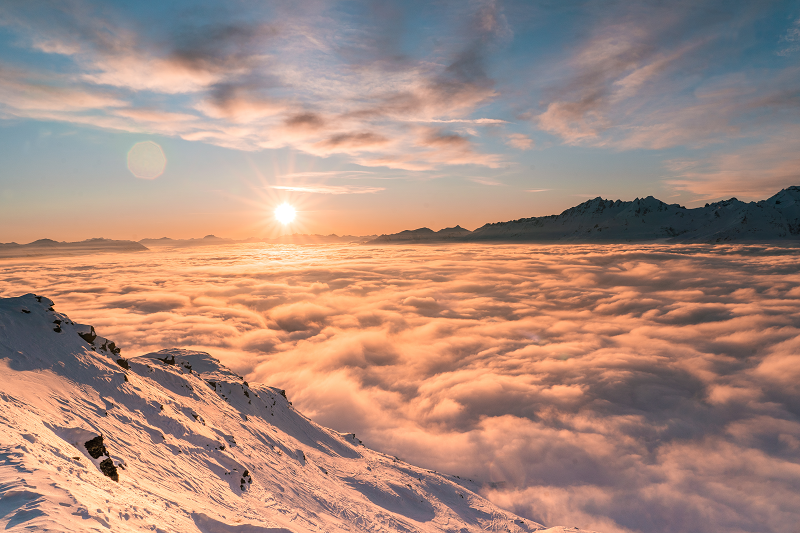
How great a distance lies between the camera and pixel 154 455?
435 inches

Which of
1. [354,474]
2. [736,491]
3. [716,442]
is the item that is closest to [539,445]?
[736,491]

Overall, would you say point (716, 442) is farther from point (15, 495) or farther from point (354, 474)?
point (15, 495)

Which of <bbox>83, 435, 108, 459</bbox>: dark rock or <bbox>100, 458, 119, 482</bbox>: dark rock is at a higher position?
<bbox>83, 435, 108, 459</bbox>: dark rock

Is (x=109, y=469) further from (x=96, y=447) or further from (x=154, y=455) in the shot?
(x=154, y=455)

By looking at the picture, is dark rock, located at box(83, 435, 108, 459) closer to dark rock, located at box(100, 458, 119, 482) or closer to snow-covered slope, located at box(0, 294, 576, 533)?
snow-covered slope, located at box(0, 294, 576, 533)

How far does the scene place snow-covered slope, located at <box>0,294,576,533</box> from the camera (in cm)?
611

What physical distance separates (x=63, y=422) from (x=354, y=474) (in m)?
19.0

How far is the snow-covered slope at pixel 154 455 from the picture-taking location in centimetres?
611

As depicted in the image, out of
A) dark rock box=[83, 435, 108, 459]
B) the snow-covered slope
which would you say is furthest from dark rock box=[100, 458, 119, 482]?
dark rock box=[83, 435, 108, 459]

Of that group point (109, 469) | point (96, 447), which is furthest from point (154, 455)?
point (109, 469)

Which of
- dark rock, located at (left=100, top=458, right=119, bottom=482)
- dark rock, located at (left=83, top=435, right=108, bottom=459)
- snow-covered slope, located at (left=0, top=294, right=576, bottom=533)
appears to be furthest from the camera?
dark rock, located at (left=83, top=435, right=108, bottom=459)

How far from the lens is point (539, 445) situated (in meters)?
87.1

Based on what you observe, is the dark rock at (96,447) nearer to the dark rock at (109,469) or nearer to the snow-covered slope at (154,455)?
the snow-covered slope at (154,455)

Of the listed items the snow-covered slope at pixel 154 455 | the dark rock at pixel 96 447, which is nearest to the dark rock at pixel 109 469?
the snow-covered slope at pixel 154 455
